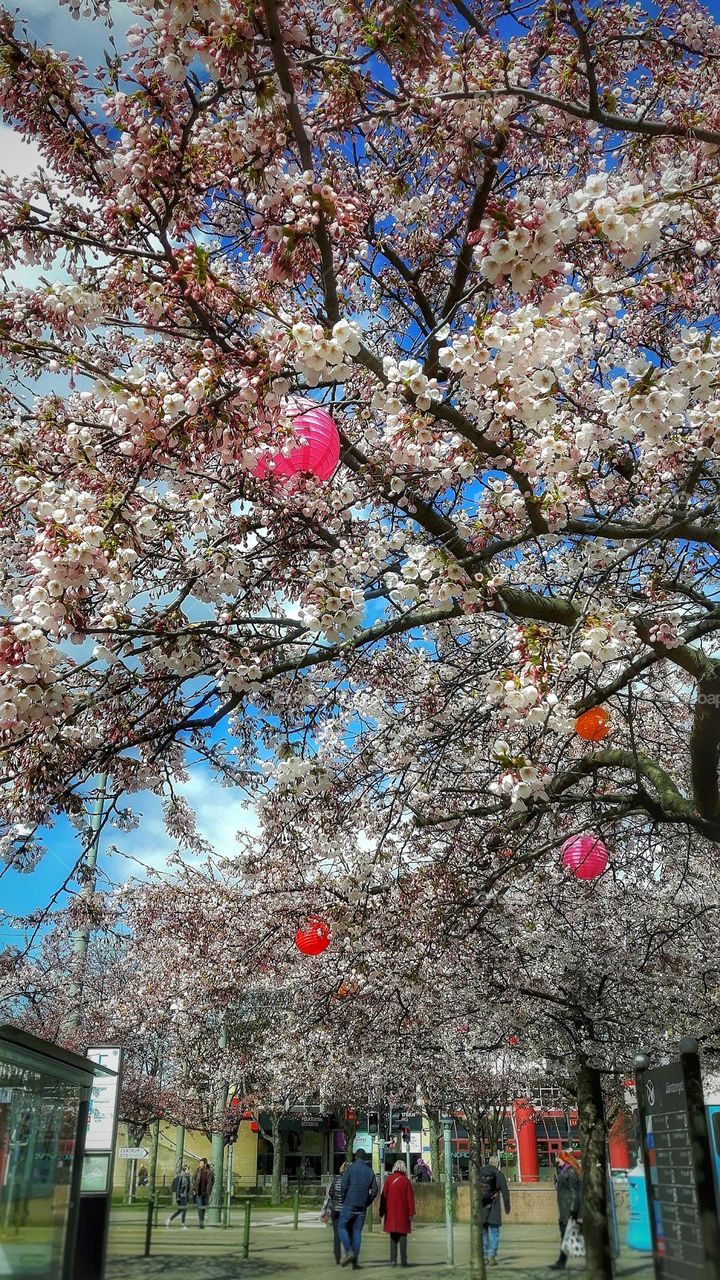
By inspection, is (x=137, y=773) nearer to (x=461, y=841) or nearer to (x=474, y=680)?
(x=474, y=680)

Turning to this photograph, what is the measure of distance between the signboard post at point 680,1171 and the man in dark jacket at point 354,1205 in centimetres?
971

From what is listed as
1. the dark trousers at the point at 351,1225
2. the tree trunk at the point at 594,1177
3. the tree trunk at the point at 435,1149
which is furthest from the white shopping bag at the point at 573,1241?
the tree trunk at the point at 435,1149

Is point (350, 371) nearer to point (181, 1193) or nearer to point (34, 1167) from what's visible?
point (34, 1167)

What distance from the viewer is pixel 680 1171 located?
5.79 metres

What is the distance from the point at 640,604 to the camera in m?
5.73

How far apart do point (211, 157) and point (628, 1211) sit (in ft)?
33.4

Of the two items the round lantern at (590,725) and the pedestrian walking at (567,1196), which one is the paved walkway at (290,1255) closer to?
the pedestrian walking at (567,1196)

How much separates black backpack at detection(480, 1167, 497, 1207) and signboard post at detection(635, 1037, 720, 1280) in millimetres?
9824

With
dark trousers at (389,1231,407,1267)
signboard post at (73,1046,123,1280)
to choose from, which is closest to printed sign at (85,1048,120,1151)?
signboard post at (73,1046,123,1280)

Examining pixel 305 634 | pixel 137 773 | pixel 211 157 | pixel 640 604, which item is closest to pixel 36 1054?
pixel 137 773

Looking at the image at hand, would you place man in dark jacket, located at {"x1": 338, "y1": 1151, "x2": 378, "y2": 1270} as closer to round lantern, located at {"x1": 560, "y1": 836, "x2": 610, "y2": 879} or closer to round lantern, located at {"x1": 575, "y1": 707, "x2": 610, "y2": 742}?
round lantern, located at {"x1": 560, "y1": 836, "x2": 610, "y2": 879}

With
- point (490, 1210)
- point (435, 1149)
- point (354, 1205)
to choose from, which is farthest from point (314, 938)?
point (435, 1149)

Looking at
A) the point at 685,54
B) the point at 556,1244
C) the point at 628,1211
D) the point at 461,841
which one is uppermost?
the point at 685,54

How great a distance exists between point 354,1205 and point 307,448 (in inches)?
560
